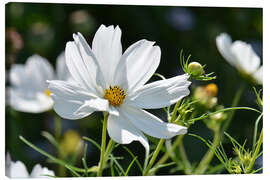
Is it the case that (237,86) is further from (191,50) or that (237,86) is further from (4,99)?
(4,99)

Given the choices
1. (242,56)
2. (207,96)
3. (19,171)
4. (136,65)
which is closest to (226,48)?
(242,56)

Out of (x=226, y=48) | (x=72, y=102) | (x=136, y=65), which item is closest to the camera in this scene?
(x=72, y=102)

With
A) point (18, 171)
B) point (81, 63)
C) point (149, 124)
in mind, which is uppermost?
point (81, 63)

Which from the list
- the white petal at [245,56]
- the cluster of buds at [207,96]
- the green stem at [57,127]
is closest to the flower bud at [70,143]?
the green stem at [57,127]

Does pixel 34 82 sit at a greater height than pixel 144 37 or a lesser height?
lesser

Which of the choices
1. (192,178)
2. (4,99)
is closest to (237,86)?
(192,178)

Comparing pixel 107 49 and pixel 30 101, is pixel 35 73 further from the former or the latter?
pixel 107 49
